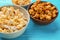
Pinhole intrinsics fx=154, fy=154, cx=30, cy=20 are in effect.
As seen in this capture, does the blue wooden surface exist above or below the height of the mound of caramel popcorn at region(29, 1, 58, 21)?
below

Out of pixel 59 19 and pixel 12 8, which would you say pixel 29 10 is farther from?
pixel 59 19

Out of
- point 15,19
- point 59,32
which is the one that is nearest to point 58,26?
point 59,32

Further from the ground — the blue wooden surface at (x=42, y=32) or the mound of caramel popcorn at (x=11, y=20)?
the mound of caramel popcorn at (x=11, y=20)

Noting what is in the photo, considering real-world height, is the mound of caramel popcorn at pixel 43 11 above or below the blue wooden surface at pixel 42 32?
above
